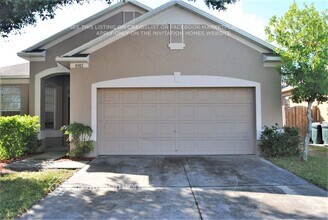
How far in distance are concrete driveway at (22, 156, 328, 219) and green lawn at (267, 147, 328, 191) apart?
1.05ft

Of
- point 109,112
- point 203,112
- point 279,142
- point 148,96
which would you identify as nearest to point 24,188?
point 109,112

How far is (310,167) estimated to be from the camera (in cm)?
824

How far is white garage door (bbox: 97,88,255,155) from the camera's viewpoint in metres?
10.3

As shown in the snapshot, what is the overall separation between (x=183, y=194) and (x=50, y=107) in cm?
1017

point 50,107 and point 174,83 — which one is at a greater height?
point 174,83

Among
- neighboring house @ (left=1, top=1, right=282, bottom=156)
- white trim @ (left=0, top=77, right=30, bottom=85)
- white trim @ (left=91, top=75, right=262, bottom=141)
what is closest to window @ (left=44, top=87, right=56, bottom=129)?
white trim @ (left=0, top=77, right=30, bottom=85)

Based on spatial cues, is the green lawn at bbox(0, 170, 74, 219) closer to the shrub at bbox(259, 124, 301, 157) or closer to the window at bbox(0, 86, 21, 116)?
the window at bbox(0, 86, 21, 116)

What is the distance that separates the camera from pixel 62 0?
6965mm

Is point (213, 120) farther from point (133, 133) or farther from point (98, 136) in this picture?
point (98, 136)

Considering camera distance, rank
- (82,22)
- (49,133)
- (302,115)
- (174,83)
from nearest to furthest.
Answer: (174,83)
(82,22)
(49,133)
(302,115)

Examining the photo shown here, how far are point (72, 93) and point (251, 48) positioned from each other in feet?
23.1

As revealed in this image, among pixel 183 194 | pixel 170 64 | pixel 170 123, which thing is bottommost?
pixel 183 194

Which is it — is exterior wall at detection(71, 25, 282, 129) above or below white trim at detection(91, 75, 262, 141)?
above

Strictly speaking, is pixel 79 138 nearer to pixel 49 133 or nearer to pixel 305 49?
pixel 49 133
